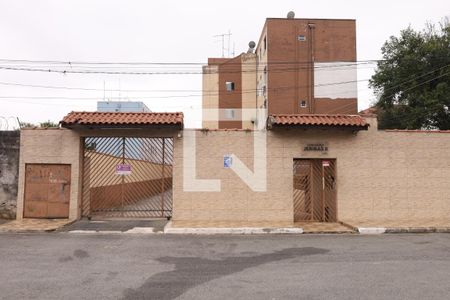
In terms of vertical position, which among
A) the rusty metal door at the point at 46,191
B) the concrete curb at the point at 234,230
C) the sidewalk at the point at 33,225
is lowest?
the concrete curb at the point at 234,230

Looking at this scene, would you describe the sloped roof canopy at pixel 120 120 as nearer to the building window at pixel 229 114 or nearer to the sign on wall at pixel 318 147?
the sign on wall at pixel 318 147

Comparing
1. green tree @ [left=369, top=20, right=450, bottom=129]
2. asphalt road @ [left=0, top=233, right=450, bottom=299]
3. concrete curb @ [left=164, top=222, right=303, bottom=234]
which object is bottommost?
asphalt road @ [left=0, top=233, right=450, bottom=299]

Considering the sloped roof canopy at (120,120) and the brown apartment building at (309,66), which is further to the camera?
the brown apartment building at (309,66)

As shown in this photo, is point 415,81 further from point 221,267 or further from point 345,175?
point 221,267

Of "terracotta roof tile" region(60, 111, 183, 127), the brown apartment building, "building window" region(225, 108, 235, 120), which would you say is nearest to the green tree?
the brown apartment building

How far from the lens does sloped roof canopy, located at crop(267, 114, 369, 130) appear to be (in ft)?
45.9

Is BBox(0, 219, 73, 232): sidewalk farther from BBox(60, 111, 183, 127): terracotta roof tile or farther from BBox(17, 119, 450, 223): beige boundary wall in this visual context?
BBox(60, 111, 183, 127): terracotta roof tile

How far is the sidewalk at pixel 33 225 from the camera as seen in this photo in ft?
39.8

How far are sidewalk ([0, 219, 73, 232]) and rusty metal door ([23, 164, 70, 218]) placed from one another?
0.38 metres

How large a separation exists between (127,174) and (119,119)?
6.15 feet

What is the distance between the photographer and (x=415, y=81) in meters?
37.4

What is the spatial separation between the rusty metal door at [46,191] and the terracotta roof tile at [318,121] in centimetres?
694

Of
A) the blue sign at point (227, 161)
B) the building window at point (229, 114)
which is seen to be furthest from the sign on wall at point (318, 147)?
the building window at point (229, 114)

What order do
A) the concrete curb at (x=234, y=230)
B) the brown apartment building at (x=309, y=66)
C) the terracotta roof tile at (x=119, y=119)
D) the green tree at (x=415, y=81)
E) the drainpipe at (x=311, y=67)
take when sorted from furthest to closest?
the drainpipe at (x=311, y=67) → the brown apartment building at (x=309, y=66) → the green tree at (x=415, y=81) → the terracotta roof tile at (x=119, y=119) → the concrete curb at (x=234, y=230)
